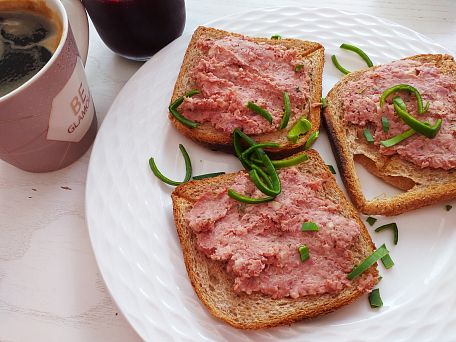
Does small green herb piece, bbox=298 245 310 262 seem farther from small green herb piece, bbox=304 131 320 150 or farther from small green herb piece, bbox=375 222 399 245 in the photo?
small green herb piece, bbox=304 131 320 150

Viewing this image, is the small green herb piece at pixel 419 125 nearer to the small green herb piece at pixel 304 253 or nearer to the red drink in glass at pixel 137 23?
the small green herb piece at pixel 304 253

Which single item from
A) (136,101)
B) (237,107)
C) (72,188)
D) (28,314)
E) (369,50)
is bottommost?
(28,314)

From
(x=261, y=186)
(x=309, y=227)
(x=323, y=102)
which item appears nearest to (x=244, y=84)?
(x=323, y=102)

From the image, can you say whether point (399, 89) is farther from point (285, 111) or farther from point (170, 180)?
point (170, 180)

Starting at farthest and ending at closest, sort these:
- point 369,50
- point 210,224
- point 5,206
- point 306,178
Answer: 1. point 369,50
2. point 5,206
3. point 306,178
4. point 210,224

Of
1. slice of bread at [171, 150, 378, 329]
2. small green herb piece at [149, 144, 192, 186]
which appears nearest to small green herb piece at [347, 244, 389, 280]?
slice of bread at [171, 150, 378, 329]

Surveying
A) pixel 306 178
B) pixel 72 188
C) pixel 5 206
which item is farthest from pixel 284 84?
pixel 5 206

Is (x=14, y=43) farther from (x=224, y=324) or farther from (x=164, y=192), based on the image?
(x=224, y=324)

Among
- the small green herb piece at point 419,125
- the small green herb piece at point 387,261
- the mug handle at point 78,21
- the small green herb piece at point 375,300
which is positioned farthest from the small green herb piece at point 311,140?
the mug handle at point 78,21

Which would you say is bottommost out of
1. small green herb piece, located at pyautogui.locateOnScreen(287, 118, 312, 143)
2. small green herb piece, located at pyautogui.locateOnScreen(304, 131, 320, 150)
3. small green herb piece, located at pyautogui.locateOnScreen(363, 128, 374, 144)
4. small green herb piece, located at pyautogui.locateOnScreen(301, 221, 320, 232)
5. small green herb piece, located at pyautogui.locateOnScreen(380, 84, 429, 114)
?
small green herb piece, located at pyautogui.locateOnScreen(301, 221, 320, 232)
